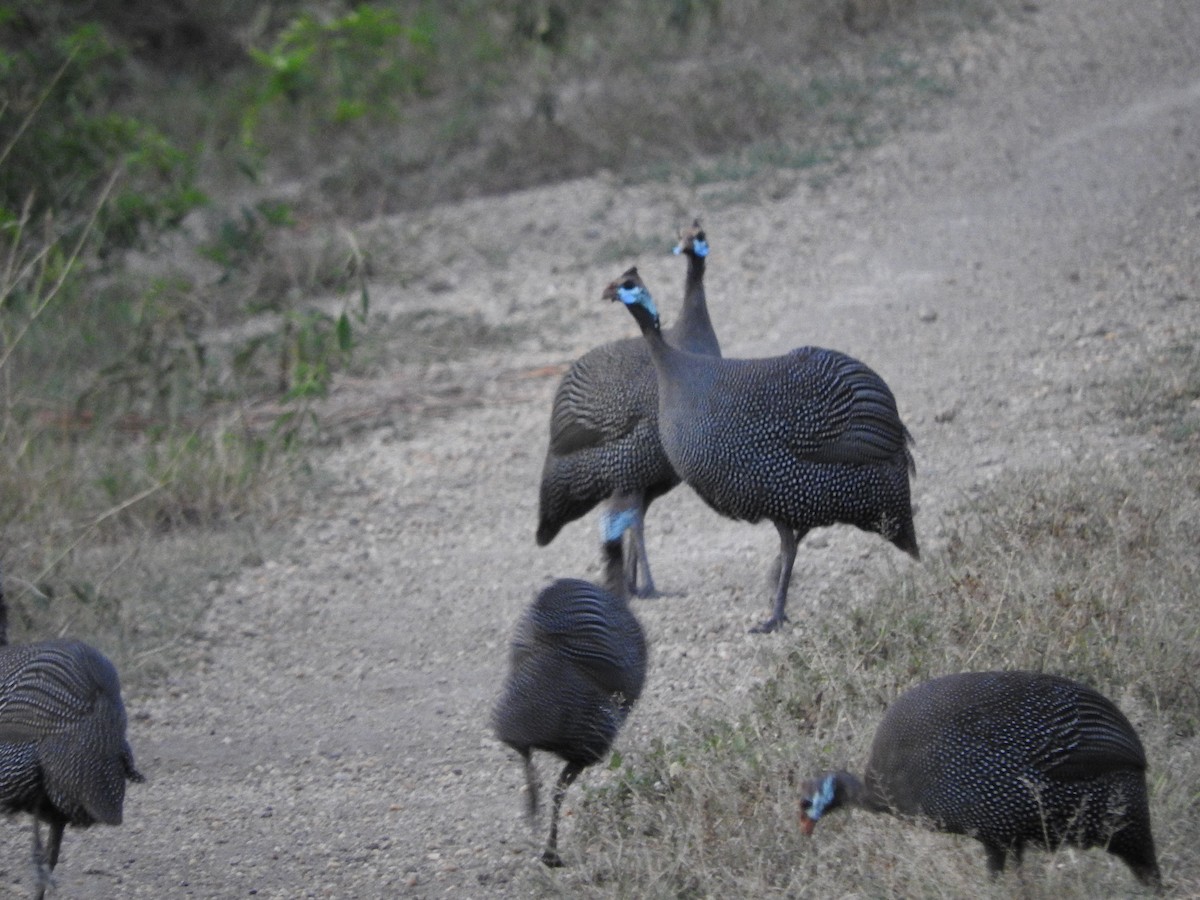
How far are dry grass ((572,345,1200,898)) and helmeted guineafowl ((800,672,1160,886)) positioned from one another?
0.39ft

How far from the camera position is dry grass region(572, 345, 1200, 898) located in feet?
11.7

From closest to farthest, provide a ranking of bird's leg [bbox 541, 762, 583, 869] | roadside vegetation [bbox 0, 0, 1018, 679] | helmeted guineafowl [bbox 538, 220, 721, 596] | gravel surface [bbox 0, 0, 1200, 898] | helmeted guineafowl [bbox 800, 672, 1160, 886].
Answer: helmeted guineafowl [bbox 800, 672, 1160, 886] < bird's leg [bbox 541, 762, 583, 869] < gravel surface [bbox 0, 0, 1200, 898] < helmeted guineafowl [bbox 538, 220, 721, 596] < roadside vegetation [bbox 0, 0, 1018, 679]

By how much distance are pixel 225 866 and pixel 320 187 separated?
755cm

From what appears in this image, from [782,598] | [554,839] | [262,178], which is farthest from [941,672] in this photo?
[262,178]

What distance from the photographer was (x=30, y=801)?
13.0 ft

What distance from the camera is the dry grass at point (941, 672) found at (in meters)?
3.57

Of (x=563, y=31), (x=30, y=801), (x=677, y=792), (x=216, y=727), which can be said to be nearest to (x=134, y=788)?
(x=216, y=727)

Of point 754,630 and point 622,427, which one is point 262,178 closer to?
point 622,427

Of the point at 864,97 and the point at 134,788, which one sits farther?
the point at 864,97

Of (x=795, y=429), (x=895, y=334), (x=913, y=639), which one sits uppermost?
(x=895, y=334)

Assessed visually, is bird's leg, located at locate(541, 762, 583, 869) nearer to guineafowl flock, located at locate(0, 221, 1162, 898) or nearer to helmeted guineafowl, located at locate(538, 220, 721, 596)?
guineafowl flock, located at locate(0, 221, 1162, 898)

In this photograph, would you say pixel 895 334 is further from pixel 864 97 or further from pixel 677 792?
pixel 677 792

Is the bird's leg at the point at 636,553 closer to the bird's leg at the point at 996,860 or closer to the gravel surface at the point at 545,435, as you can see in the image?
the gravel surface at the point at 545,435

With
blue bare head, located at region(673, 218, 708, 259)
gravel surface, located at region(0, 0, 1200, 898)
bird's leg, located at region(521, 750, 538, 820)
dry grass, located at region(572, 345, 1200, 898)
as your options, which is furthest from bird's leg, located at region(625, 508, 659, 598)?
bird's leg, located at region(521, 750, 538, 820)
